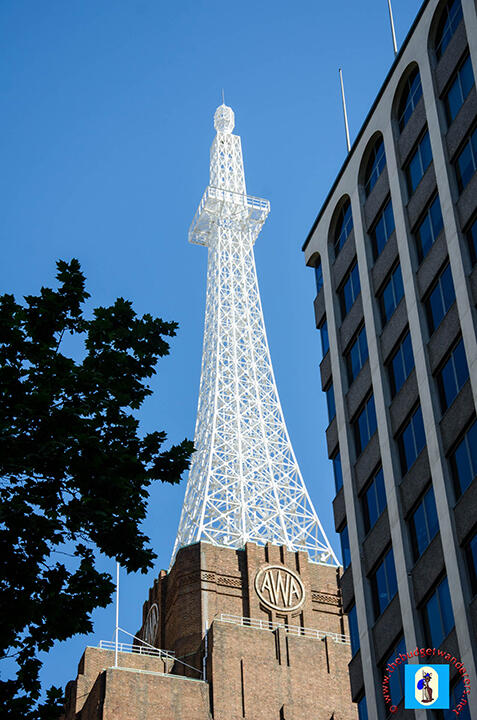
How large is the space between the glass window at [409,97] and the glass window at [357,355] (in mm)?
8062

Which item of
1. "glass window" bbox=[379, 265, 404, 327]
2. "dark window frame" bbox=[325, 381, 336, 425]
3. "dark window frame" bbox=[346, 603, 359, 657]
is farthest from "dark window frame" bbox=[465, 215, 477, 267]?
"dark window frame" bbox=[346, 603, 359, 657]

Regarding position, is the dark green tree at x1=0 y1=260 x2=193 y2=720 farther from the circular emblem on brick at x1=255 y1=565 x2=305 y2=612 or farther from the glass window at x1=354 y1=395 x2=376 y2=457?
the circular emblem on brick at x1=255 y1=565 x2=305 y2=612

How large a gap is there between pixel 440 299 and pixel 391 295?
431 centimetres

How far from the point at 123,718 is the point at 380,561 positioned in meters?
28.1

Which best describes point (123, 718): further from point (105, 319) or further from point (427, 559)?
point (105, 319)

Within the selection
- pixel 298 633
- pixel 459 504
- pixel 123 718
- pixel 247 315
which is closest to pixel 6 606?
pixel 459 504

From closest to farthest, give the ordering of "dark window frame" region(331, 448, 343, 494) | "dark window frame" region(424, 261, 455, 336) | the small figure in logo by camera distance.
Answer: the small figure in logo → "dark window frame" region(424, 261, 455, 336) → "dark window frame" region(331, 448, 343, 494)

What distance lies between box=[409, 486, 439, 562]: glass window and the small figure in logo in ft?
14.0

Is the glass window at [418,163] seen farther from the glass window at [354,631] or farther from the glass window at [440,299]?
the glass window at [354,631]

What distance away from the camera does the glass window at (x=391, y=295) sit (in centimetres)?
4341

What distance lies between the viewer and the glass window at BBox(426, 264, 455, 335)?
3925 cm

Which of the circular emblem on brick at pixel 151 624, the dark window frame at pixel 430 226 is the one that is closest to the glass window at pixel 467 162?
the dark window frame at pixel 430 226

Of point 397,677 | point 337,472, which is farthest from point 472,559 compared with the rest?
point 337,472

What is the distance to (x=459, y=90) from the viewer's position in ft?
137
